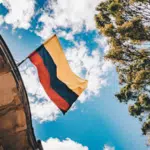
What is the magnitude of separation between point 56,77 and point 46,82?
0.93ft

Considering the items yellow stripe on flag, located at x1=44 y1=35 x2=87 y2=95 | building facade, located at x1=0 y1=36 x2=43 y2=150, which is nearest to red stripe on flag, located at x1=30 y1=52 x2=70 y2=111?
yellow stripe on flag, located at x1=44 y1=35 x2=87 y2=95

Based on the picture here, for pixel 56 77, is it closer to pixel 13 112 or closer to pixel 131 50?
pixel 13 112

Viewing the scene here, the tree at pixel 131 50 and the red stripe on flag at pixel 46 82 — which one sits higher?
the tree at pixel 131 50

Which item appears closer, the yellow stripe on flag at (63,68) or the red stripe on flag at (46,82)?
the red stripe on flag at (46,82)

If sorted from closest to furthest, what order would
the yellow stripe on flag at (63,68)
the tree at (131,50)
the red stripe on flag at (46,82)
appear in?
1. the red stripe on flag at (46,82)
2. the yellow stripe on flag at (63,68)
3. the tree at (131,50)

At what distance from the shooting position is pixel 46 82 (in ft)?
22.9

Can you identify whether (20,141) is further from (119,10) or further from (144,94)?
(119,10)

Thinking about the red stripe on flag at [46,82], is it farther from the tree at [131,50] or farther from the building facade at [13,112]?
the tree at [131,50]

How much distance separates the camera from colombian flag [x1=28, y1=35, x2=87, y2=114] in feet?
22.7

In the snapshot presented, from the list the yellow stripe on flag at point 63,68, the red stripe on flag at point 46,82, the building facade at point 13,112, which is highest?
Answer: the yellow stripe on flag at point 63,68

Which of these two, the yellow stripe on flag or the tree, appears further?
the tree

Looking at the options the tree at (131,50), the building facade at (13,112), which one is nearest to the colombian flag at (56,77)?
the building facade at (13,112)

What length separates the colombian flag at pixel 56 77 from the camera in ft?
22.7

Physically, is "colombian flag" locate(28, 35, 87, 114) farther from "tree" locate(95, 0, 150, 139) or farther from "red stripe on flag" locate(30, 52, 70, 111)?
"tree" locate(95, 0, 150, 139)
